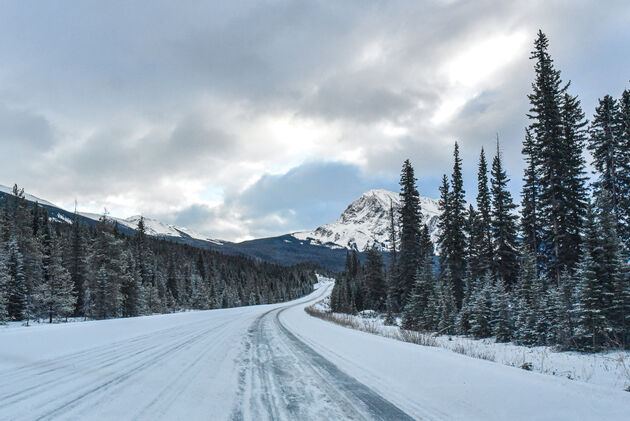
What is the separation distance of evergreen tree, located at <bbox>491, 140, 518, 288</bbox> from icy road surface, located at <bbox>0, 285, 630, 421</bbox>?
29.3m

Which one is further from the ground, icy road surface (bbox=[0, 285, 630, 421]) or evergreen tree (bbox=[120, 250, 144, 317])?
icy road surface (bbox=[0, 285, 630, 421])

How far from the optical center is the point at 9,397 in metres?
3.96

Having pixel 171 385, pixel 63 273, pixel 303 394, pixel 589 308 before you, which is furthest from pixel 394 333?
pixel 63 273

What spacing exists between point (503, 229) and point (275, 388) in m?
33.9

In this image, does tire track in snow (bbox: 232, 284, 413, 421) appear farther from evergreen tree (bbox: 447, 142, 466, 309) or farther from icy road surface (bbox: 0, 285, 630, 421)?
evergreen tree (bbox: 447, 142, 466, 309)

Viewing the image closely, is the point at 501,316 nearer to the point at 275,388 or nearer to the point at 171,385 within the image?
the point at 275,388

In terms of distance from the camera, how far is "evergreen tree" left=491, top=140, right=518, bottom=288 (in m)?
32.1

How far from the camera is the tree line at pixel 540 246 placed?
508 inches

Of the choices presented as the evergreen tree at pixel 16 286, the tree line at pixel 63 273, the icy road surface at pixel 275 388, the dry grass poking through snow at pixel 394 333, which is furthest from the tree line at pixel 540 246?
the evergreen tree at pixel 16 286

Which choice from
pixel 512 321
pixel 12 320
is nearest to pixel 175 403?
pixel 512 321

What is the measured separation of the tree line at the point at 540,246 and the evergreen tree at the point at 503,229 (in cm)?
10

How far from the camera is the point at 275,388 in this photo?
491 centimetres

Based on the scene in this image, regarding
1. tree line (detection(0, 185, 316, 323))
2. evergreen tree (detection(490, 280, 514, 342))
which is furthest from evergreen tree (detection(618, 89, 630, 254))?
tree line (detection(0, 185, 316, 323))

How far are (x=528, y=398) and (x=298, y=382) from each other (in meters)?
3.27
